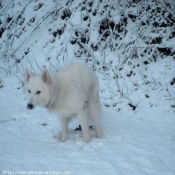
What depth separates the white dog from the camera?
3.55m

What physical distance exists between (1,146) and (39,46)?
212 inches

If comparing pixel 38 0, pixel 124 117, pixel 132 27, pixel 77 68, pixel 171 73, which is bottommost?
pixel 124 117

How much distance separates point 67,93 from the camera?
381 centimetres

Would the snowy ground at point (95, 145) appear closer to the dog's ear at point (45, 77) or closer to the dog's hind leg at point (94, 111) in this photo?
the dog's hind leg at point (94, 111)

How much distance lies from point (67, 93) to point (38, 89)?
20.7 inches

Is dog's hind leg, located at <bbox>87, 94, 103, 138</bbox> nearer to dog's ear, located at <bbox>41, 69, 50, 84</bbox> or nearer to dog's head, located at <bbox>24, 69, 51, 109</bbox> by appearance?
dog's head, located at <bbox>24, 69, 51, 109</bbox>

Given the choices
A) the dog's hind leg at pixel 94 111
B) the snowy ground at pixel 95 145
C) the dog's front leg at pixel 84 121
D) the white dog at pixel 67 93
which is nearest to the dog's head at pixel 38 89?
the white dog at pixel 67 93

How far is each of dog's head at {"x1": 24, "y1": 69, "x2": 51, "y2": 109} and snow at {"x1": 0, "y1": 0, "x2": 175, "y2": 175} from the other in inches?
30.4

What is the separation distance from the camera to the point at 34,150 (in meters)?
3.54

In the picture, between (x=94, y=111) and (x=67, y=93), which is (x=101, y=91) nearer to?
(x=94, y=111)

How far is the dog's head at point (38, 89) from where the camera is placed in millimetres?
3504

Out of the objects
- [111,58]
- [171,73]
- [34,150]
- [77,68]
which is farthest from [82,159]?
[111,58]

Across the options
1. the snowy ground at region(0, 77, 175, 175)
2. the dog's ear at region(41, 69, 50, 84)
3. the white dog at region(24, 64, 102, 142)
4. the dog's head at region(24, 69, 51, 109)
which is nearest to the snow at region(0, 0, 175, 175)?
the snowy ground at region(0, 77, 175, 175)

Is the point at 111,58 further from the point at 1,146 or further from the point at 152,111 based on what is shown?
the point at 1,146
